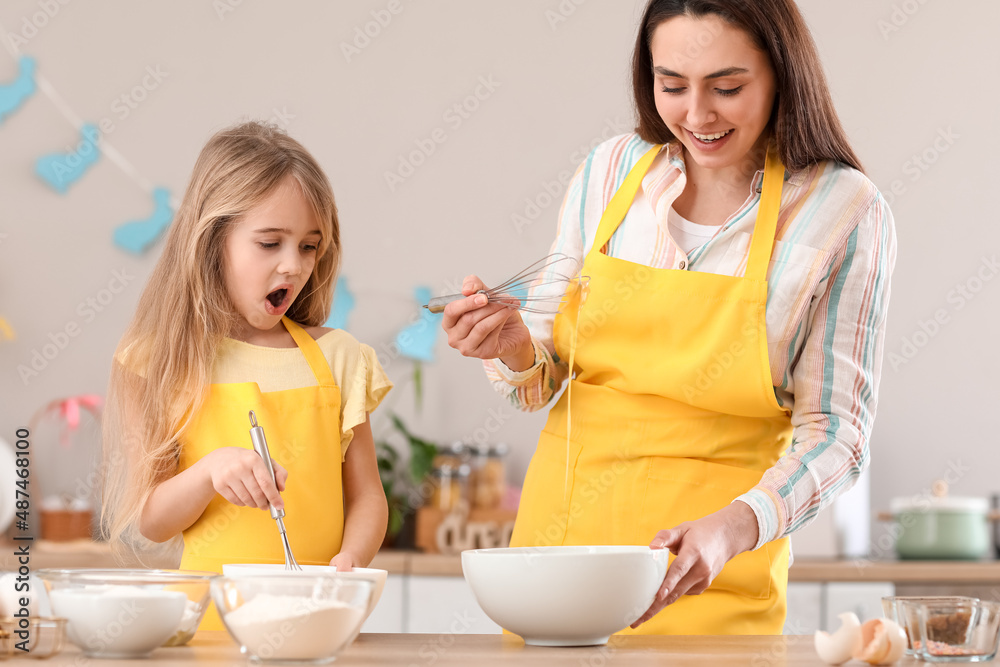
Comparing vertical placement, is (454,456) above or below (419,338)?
below

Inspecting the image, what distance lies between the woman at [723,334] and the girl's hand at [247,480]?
10.3 inches

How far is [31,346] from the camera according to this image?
2.80m

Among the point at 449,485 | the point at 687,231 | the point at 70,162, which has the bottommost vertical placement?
the point at 449,485

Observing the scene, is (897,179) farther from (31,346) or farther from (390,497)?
(31,346)

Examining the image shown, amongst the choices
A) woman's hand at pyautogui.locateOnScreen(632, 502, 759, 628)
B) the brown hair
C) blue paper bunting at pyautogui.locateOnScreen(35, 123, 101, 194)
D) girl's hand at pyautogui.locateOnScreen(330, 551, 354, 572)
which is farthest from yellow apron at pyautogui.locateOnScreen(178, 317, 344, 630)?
blue paper bunting at pyautogui.locateOnScreen(35, 123, 101, 194)

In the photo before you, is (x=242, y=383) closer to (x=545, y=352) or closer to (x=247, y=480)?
(x=247, y=480)

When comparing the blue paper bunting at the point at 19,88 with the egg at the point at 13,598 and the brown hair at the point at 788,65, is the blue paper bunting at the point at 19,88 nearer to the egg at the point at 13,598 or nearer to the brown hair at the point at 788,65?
the brown hair at the point at 788,65

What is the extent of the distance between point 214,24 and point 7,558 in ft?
5.11

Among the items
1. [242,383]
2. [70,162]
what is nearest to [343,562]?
[242,383]

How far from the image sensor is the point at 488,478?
266 cm

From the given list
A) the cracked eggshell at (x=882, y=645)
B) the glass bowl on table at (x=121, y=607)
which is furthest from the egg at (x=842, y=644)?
the glass bowl on table at (x=121, y=607)

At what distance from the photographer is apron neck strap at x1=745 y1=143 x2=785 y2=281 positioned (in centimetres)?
127

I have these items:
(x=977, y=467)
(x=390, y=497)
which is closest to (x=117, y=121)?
(x=390, y=497)

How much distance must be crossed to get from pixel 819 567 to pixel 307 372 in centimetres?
144
